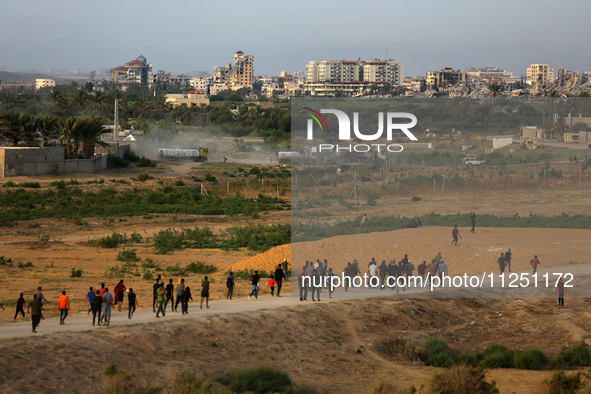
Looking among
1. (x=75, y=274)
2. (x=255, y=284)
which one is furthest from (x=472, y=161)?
(x=75, y=274)

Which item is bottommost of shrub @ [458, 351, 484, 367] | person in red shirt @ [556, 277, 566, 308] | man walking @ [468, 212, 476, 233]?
shrub @ [458, 351, 484, 367]

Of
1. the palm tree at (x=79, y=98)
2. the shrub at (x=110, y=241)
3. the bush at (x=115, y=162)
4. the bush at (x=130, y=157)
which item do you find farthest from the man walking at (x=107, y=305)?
the palm tree at (x=79, y=98)

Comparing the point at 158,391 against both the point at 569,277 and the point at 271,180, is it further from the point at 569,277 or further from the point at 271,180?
the point at 271,180

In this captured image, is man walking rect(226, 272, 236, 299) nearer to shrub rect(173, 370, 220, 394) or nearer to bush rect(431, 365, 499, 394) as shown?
shrub rect(173, 370, 220, 394)

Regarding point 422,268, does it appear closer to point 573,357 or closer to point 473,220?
point 473,220

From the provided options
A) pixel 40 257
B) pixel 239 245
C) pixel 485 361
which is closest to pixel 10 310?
pixel 40 257

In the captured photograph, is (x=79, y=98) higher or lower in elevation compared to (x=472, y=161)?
higher
